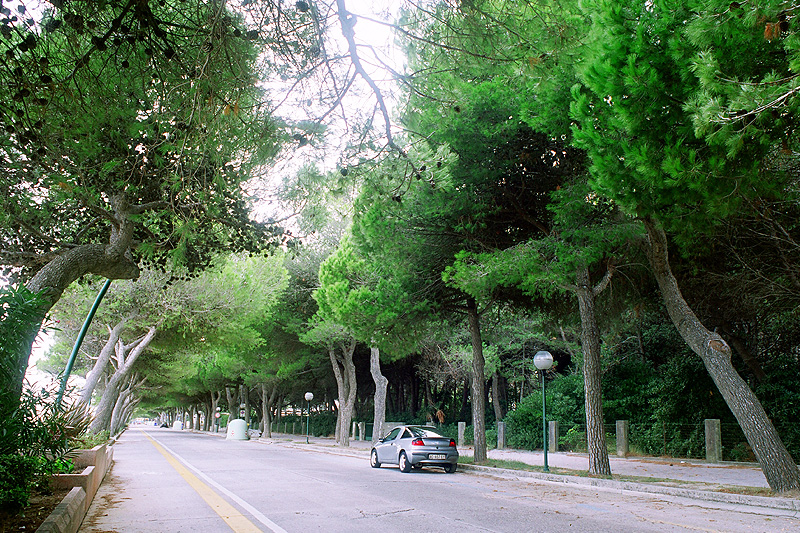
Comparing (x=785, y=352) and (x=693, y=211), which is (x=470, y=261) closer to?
(x=693, y=211)

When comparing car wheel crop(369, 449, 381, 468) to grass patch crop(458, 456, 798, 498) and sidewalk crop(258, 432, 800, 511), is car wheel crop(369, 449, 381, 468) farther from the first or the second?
grass patch crop(458, 456, 798, 498)

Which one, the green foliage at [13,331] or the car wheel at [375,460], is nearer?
the green foliage at [13,331]

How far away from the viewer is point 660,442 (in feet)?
61.4

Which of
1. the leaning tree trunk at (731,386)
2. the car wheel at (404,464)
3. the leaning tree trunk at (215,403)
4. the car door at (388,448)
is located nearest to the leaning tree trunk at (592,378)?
the leaning tree trunk at (731,386)

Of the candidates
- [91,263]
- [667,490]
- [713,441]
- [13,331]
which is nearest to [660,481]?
[667,490]

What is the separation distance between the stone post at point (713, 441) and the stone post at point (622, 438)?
312 cm

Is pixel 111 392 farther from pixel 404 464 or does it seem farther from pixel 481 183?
pixel 481 183

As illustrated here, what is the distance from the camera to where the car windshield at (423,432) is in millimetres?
15016

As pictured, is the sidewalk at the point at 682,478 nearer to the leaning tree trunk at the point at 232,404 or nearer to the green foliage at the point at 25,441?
the green foliage at the point at 25,441

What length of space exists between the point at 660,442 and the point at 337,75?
1730 centimetres

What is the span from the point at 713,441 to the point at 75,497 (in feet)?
54.9

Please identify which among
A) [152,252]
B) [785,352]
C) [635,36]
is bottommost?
[785,352]

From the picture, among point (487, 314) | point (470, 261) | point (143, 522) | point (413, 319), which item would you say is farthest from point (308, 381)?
point (143, 522)

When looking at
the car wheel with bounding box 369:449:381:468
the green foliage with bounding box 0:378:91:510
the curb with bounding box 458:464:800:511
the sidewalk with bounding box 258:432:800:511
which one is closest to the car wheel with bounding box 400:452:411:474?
the car wheel with bounding box 369:449:381:468
